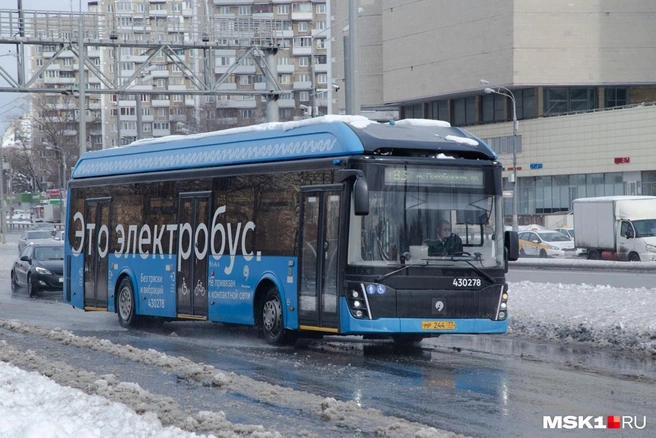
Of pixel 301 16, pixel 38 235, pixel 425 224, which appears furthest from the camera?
pixel 301 16

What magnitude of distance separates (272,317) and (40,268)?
56.8ft

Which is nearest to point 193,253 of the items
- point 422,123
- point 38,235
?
point 422,123

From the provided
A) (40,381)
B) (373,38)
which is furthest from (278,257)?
(373,38)

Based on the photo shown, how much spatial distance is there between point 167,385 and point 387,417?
2.78 m

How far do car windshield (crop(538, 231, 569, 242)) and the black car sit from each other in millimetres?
29074

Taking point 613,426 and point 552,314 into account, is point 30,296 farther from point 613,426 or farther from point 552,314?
point 613,426

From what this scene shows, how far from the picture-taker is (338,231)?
566 inches

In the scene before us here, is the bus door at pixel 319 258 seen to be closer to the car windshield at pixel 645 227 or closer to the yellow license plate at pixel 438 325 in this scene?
the yellow license plate at pixel 438 325

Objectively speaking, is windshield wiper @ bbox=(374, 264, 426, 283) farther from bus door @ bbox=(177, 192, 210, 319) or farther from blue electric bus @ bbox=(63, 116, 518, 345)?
bus door @ bbox=(177, 192, 210, 319)

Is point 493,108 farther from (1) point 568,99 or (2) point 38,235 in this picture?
(2) point 38,235

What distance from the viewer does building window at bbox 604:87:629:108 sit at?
261 feet

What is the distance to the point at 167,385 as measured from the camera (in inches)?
438

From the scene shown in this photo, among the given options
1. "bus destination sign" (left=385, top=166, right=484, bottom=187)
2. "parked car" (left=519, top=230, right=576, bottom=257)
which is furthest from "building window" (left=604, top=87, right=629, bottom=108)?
"bus destination sign" (left=385, top=166, right=484, bottom=187)

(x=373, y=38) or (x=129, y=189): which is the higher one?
(x=373, y=38)
